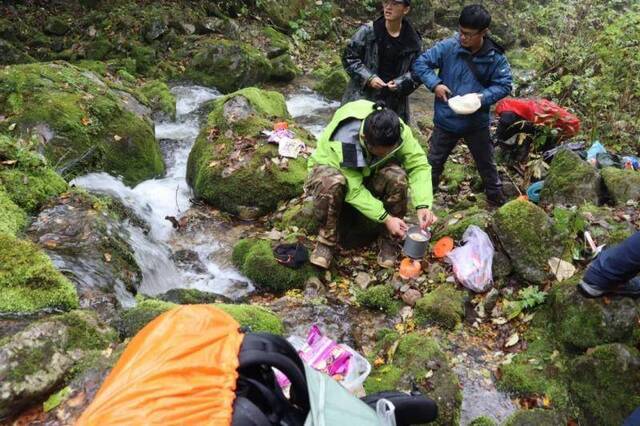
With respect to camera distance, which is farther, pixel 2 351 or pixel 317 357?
pixel 317 357

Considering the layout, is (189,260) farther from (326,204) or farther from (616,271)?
(616,271)

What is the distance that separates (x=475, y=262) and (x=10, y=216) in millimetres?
4690

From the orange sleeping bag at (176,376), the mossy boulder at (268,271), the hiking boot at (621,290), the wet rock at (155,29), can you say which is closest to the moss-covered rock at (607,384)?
the hiking boot at (621,290)

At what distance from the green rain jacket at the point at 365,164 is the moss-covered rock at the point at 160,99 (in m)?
6.08

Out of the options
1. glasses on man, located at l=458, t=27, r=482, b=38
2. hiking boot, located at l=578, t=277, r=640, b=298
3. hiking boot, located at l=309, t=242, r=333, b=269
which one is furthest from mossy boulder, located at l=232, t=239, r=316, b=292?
glasses on man, located at l=458, t=27, r=482, b=38

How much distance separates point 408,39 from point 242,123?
9.34ft

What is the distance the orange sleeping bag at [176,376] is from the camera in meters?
1.34

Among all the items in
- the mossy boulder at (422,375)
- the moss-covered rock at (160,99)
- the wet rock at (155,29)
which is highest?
the mossy boulder at (422,375)

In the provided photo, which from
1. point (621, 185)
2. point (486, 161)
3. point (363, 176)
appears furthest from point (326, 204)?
point (621, 185)

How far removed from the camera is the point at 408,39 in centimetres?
605

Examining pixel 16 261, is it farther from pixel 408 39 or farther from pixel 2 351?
pixel 408 39

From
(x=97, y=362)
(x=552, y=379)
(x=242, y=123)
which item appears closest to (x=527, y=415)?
(x=552, y=379)

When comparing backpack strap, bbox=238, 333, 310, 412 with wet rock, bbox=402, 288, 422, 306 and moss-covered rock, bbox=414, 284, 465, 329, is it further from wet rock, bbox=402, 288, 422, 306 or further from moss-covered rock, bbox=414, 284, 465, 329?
wet rock, bbox=402, 288, 422, 306

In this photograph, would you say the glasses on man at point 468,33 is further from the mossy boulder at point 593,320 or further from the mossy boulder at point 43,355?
the mossy boulder at point 43,355
